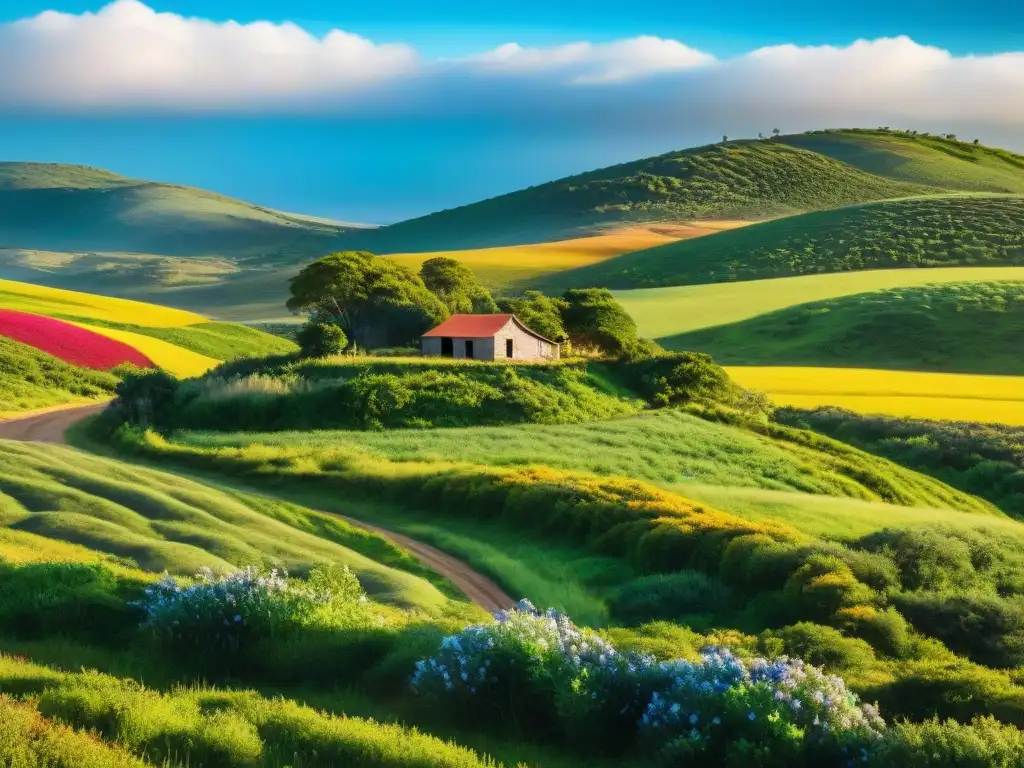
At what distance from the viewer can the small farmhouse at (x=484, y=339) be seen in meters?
52.6

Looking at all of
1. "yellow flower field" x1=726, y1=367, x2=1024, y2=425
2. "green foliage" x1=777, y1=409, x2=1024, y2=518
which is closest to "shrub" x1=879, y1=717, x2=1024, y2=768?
"green foliage" x1=777, y1=409, x2=1024, y2=518

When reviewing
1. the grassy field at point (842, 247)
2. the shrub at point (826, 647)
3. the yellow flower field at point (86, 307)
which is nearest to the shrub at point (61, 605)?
the shrub at point (826, 647)

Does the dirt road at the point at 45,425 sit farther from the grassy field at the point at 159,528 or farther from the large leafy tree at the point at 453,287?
the large leafy tree at the point at 453,287

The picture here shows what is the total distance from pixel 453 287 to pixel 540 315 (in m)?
10.8

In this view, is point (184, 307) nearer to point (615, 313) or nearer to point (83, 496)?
point (615, 313)

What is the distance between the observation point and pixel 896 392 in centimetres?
5709

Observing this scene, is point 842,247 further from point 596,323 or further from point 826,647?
point 826,647

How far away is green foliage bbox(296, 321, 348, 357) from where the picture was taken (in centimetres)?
5062

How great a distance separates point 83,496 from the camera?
19062mm

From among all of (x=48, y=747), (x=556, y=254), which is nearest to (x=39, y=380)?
(x=48, y=747)

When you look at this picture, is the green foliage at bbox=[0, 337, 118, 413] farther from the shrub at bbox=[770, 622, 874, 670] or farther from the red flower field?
the shrub at bbox=[770, 622, 874, 670]

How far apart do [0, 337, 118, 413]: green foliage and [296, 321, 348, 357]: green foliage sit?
941 cm

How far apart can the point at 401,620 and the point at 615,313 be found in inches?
1929

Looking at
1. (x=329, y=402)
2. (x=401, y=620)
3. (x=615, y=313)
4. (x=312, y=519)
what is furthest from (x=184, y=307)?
(x=401, y=620)
